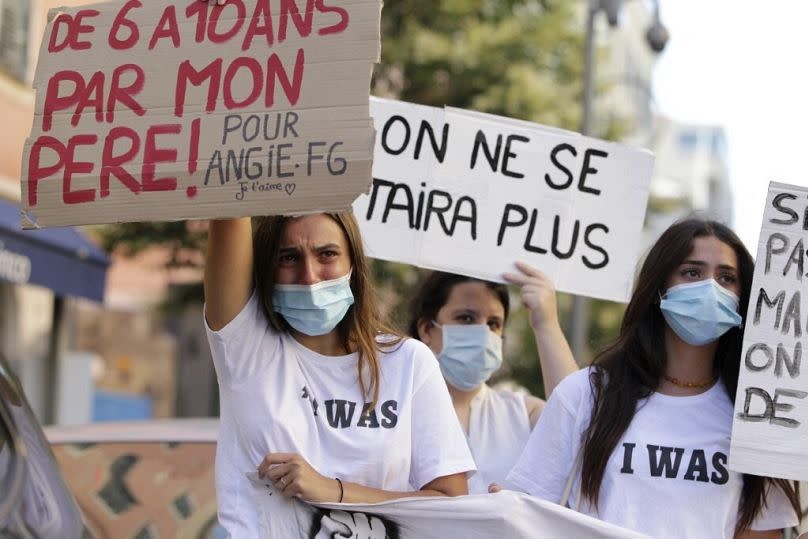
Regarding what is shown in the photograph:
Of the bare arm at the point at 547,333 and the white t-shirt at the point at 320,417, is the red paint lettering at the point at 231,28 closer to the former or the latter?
the white t-shirt at the point at 320,417

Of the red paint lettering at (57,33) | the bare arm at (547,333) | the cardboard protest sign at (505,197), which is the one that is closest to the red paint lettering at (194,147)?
the red paint lettering at (57,33)

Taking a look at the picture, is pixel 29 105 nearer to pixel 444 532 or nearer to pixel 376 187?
pixel 376 187

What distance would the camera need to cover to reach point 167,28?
138 inches

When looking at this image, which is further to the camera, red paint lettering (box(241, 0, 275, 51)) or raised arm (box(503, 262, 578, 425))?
raised arm (box(503, 262, 578, 425))

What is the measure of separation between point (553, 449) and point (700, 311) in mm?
546

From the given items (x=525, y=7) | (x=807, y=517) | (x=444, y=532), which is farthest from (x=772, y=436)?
(x=525, y=7)

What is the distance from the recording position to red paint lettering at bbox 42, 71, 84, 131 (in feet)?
11.4

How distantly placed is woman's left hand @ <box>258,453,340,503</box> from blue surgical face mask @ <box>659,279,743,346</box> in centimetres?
113

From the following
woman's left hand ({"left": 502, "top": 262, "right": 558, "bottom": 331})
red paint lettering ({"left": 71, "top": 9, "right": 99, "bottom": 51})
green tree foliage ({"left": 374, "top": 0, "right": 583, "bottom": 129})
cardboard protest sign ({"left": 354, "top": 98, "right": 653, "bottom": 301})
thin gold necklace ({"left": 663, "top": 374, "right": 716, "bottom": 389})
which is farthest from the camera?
green tree foliage ({"left": 374, "top": 0, "right": 583, "bottom": 129})

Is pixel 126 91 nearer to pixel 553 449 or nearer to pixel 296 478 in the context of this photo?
pixel 296 478

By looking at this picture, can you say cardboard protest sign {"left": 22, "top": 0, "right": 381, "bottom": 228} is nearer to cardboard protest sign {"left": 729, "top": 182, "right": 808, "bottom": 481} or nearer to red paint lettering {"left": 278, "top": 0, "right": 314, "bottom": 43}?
red paint lettering {"left": 278, "top": 0, "right": 314, "bottom": 43}

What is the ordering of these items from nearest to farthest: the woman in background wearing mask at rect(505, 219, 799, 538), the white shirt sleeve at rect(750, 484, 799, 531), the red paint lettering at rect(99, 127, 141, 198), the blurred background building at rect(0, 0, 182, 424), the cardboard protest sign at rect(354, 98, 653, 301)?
the red paint lettering at rect(99, 127, 141, 198) → the woman in background wearing mask at rect(505, 219, 799, 538) → the white shirt sleeve at rect(750, 484, 799, 531) → the cardboard protest sign at rect(354, 98, 653, 301) → the blurred background building at rect(0, 0, 182, 424)

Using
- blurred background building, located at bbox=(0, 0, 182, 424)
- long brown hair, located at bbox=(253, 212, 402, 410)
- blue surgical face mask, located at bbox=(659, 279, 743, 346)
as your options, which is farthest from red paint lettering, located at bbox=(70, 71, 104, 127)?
blurred background building, located at bbox=(0, 0, 182, 424)

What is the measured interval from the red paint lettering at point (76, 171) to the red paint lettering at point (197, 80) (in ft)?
0.73
